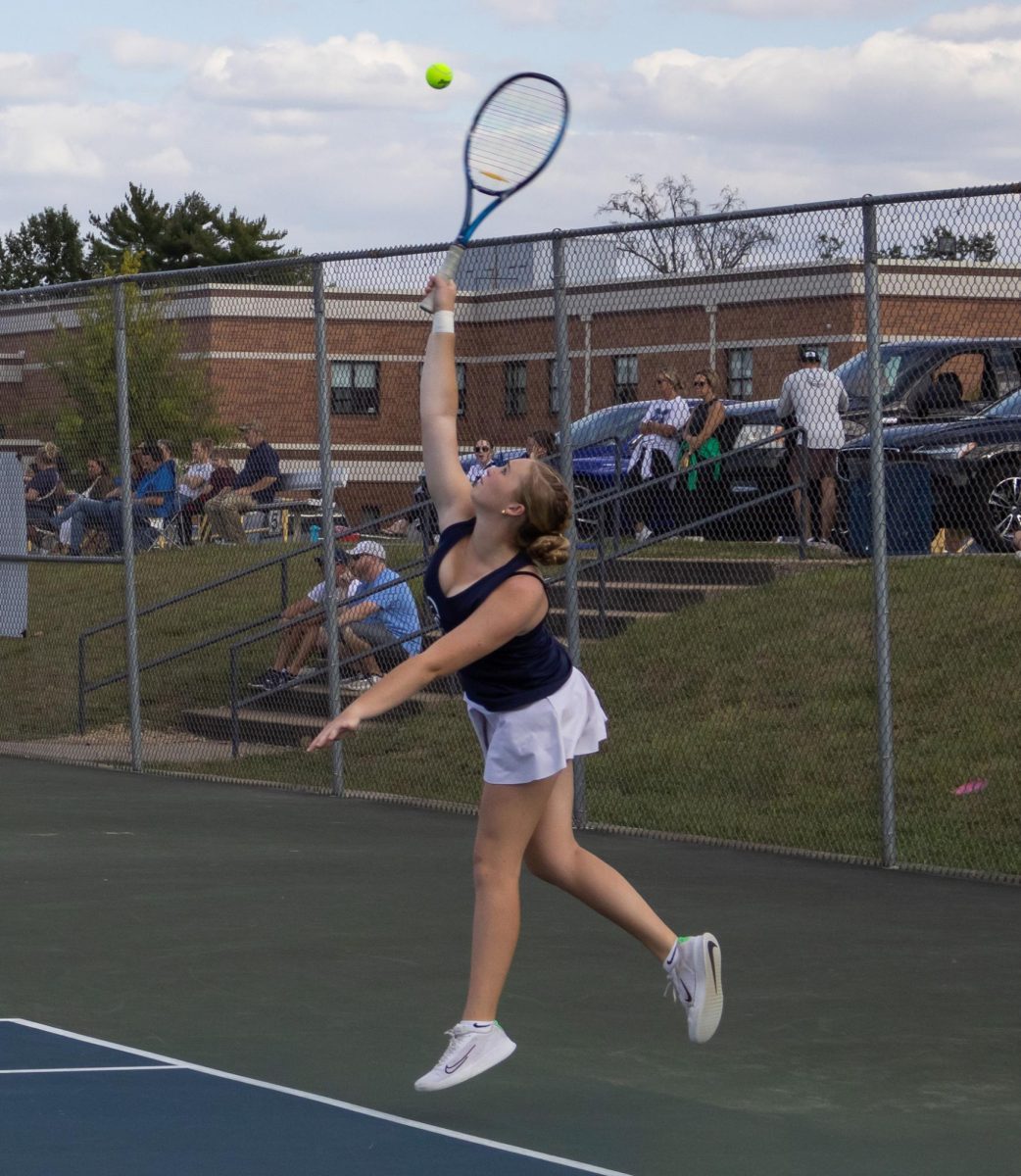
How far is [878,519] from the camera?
981 centimetres

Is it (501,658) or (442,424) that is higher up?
(442,424)

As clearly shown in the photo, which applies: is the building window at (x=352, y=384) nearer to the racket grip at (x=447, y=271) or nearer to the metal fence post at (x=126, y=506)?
the metal fence post at (x=126, y=506)

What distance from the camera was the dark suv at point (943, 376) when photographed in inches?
383

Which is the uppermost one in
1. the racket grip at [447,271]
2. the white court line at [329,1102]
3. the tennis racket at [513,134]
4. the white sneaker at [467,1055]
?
the tennis racket at [513,134]

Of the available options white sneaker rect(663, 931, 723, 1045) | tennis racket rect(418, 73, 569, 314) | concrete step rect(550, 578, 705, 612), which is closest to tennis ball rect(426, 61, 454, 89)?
tennis racket rect(418, 73, 569, 314)

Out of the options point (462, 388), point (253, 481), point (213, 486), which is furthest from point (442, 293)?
point (213, 486)

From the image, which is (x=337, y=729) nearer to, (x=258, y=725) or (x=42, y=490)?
(x=258, y=725)

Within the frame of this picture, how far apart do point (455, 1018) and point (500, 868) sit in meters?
1.32

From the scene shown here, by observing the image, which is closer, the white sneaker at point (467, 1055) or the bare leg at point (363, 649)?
the white sneaker at point (467, 1055)

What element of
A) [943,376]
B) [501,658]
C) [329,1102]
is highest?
[943,376]

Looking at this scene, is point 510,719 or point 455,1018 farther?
point 455,1018

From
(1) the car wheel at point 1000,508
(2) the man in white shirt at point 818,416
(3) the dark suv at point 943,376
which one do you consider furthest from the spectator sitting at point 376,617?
(3) the dark suv at point 943,376

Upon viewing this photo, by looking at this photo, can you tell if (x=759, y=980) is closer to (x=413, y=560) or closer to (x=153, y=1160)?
(x=153, y=1160)

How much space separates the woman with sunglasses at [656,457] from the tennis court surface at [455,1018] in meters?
2.03
